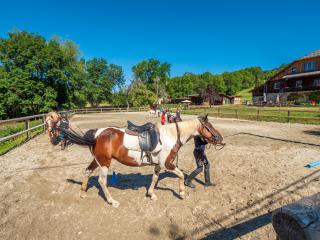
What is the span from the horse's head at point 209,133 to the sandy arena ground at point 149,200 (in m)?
1.26

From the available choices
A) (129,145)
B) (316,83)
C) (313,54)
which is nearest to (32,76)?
(129,145)

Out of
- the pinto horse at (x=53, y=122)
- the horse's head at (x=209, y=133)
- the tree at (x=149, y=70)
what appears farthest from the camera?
the tree at (x=149, y=70)

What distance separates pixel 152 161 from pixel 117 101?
61.3 metres

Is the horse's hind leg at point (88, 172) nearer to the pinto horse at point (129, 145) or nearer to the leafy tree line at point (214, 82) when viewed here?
the pinto horse at point (129, 145)

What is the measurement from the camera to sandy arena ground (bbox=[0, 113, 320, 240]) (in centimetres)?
338

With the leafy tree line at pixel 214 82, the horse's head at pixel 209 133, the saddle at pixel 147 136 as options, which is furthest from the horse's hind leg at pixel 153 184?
the leafy tree line at pixel 214 82

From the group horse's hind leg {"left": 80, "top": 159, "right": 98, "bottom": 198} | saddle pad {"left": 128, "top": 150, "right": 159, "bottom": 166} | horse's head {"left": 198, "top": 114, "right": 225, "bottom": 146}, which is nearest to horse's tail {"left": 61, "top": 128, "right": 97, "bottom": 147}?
horse's hind leg {"left": 80, "top": 159, "right": 98, "bottom": 198}

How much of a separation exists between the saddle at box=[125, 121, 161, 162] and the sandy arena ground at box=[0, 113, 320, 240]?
1196 mm

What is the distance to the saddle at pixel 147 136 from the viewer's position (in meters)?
4.10

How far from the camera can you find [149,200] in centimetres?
438

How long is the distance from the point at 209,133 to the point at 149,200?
1979 millimetres

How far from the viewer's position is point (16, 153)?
8250 mm

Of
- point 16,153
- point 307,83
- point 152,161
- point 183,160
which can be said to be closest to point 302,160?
point 183,160

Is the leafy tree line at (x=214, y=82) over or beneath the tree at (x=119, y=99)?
over
